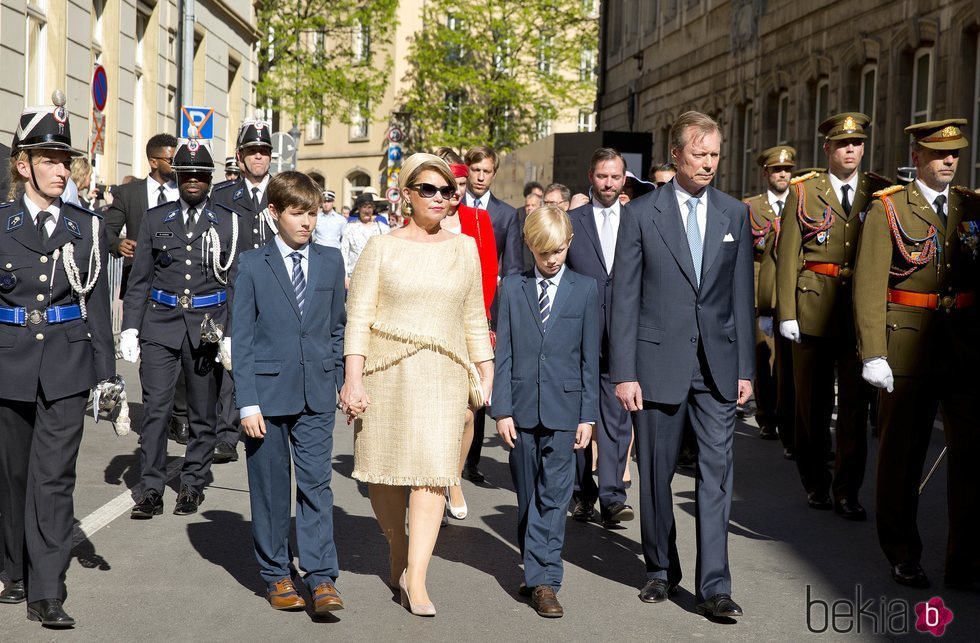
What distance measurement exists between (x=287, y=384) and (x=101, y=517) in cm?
239

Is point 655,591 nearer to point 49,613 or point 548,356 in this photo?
point 548,356

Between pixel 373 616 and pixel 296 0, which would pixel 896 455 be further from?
pixel 296 0

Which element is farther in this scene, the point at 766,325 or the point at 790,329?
the point at 766,325

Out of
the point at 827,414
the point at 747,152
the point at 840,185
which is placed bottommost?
the point at 827,414

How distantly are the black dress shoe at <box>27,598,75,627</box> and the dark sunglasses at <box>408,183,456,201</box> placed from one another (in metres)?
2.31

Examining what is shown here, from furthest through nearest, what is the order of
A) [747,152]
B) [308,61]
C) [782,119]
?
1. [308,61]
2. [747,152]
3. [782,119]

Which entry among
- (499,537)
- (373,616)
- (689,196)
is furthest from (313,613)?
(689,196)

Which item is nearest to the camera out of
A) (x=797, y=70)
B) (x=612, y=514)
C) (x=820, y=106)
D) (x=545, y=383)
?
(x=545, y=383)

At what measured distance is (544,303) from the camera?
21.5 feet

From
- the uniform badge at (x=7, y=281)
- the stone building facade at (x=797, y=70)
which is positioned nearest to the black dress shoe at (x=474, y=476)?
the uniform badge at (x=7, y=281)

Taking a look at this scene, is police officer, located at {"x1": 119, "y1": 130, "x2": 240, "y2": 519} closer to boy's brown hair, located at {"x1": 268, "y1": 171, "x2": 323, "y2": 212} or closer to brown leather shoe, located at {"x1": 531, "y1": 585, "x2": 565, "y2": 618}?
boy's brown hair, located at {"x1": 268, "y1": 171, "x2": 323, "y2": 212}

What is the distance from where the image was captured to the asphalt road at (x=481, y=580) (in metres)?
5.82

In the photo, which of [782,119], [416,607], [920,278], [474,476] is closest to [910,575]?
[920,278]

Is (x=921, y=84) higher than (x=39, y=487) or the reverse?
higher
